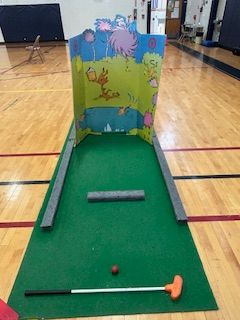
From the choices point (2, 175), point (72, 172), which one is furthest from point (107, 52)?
point (2, 175)

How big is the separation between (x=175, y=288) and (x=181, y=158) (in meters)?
1.54

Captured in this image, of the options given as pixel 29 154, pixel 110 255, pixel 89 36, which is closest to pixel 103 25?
pixel 89 36

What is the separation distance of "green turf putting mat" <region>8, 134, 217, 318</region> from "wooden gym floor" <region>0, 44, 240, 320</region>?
69 millimetres

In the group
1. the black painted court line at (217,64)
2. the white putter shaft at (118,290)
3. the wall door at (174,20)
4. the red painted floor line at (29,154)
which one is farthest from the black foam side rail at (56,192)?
the wall door at (174,20)

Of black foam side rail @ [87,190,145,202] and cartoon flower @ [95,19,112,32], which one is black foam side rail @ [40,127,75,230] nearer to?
black foam side rail @ [87,190,145,202]

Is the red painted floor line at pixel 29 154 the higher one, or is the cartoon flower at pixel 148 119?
the cartoon flower at pixel 148 119

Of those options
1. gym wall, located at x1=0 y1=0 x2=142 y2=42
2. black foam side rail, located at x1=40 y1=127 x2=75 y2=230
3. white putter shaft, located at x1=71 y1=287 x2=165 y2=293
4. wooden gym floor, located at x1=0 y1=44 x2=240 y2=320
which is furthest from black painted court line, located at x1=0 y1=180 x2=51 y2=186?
gym wall, located at x1=0 y1=0 x2=142 y2=42

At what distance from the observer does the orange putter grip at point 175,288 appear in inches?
54.8

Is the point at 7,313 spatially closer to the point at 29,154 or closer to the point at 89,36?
the point at 29,154

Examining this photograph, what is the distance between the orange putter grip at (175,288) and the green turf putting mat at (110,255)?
3 centimetres

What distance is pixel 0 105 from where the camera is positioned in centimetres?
439

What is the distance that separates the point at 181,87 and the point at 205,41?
6393 millimetres

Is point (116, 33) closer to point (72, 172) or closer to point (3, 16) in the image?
point (72, 172)

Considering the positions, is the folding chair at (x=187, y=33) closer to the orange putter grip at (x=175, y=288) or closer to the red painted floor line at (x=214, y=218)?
the red painted floor line at (x=214, y=218)
